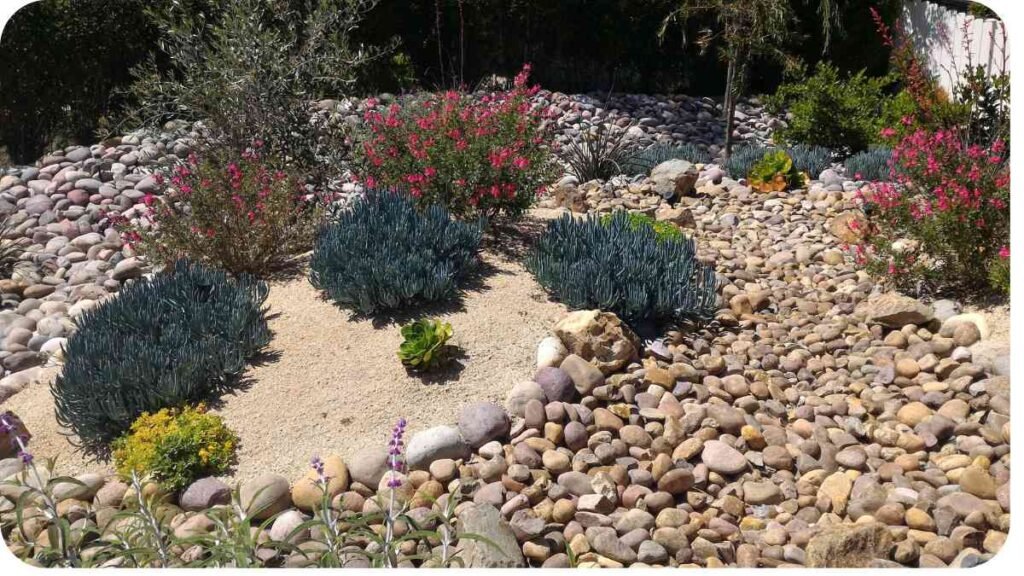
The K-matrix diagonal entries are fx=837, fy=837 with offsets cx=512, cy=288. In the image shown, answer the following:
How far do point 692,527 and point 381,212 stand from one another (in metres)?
2.92

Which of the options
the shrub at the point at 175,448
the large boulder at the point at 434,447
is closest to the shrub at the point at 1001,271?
the large boulder at the point at 434,447

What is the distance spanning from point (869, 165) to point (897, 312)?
381 centimetres

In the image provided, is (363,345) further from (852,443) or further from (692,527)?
(852,443)

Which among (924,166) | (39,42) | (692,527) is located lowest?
(692,527)

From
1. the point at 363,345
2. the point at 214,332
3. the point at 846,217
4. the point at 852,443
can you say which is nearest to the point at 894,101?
the point at 846,217

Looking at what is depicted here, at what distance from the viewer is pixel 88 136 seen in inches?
400

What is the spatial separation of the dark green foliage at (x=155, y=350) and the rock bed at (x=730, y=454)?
1.22ft

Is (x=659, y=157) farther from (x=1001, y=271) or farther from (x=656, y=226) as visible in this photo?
(x=1001, y=271)

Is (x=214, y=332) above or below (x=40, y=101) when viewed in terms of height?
below

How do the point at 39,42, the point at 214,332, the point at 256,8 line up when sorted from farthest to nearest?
1. the point at 39,42
2. the point at 256,8
3. the point at 214,332

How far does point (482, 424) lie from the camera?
13.6 feet

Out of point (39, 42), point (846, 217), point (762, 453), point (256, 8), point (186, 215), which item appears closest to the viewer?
point (762, 453)

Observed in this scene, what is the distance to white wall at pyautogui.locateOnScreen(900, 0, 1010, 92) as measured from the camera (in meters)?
9.65

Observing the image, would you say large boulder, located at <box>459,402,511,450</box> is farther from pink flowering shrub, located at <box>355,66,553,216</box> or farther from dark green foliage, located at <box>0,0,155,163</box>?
dark green foliage, located at <box>0,0,155,163</box>
